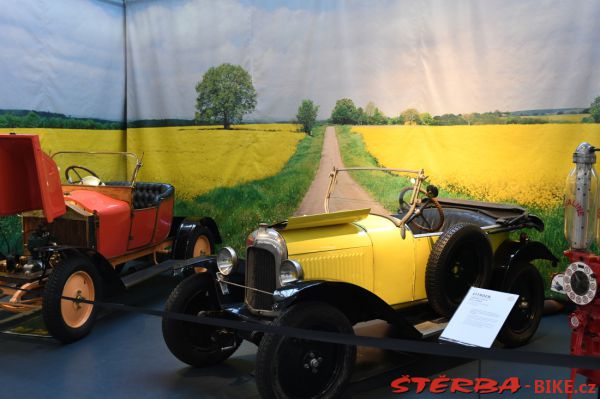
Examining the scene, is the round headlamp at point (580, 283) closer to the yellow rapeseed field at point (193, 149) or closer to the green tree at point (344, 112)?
the green tree at point (344, 112)

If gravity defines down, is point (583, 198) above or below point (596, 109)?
below

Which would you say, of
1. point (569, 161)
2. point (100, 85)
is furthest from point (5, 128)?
point (569, 161)

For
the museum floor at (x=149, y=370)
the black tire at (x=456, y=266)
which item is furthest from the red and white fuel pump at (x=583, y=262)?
the black tire at (x=456, y=266)

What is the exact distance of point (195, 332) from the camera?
3859 millimetres

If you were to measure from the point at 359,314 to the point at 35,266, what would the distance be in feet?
9.52

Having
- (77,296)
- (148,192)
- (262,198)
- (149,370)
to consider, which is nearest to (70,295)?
(77,296)

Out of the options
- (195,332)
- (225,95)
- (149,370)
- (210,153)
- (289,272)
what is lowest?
(149,370)

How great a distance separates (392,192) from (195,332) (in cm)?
289

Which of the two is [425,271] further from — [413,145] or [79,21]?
[79,21]

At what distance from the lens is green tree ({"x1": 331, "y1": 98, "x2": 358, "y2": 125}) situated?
6266mm

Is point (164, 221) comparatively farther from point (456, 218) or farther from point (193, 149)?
point (456, 218)

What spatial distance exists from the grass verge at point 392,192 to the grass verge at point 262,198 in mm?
366

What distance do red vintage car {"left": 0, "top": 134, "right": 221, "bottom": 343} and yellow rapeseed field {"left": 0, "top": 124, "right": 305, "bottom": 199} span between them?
1.01m

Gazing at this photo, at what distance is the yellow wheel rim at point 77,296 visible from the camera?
455cm
